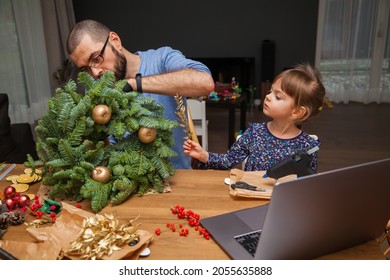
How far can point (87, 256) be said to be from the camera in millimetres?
816

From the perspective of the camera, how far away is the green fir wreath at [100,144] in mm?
1063

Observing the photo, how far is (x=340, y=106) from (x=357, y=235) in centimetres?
516

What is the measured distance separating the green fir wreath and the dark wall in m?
4.73

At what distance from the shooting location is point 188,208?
108 centimetres

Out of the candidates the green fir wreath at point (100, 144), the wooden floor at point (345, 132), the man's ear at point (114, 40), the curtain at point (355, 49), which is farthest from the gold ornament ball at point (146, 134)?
the curtain at point (355, 49)

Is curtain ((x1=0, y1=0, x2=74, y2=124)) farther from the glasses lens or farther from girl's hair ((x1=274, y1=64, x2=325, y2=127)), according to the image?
girl's hair ((x1=274, y1=64, x2=325, y2=127))

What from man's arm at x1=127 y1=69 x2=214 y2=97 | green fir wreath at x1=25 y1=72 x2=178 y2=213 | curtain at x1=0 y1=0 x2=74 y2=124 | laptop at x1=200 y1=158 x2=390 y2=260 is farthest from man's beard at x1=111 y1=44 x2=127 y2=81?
curtain at x1=0 y1=0 x2=74 y2=124

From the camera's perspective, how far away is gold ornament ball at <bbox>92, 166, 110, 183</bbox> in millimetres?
1076

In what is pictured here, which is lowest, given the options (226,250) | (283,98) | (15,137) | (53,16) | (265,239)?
(15,137)

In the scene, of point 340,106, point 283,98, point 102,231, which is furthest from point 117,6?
point 102,231

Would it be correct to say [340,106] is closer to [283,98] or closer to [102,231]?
[283,98]

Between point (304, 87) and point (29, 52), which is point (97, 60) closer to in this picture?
point (304, 87)

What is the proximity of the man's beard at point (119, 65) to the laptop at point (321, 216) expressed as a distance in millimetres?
1023

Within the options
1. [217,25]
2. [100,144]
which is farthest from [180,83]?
[217,25]
